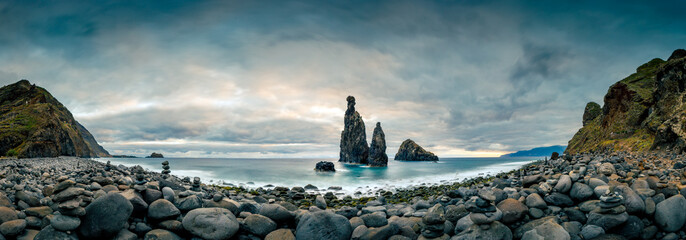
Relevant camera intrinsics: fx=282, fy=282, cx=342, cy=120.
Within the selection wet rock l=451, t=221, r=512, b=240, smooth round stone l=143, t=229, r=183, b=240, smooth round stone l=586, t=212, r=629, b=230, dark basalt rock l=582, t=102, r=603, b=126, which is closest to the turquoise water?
wet rock l=451, t=221, r=512, b=240

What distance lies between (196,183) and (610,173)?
13643mm

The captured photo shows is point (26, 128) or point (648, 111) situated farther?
point (26, 128)

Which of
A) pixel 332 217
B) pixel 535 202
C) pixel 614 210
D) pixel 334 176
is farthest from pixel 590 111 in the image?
pixel 332 217

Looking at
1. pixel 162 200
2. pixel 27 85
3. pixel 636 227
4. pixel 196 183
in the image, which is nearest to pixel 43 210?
pixel 162 200

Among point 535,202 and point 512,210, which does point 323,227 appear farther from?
point 535,202

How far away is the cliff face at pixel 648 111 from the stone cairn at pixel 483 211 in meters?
16.7

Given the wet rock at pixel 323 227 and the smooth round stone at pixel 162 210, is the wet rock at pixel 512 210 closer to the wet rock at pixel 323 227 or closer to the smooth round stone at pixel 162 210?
the wet rock at pixel 323 227

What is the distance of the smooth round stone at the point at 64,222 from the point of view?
4.73m

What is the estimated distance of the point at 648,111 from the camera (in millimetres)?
29156

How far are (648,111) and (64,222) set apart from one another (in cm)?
4383

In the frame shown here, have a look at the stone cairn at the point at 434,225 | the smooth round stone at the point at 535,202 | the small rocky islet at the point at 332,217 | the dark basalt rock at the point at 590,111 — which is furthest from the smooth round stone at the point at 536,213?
the dark basalt rock at the point at 590,111

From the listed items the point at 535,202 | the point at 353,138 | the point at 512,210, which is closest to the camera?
the point at 512,210

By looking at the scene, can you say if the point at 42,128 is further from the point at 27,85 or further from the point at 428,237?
the point at 428,237

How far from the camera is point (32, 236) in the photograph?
4781mm
